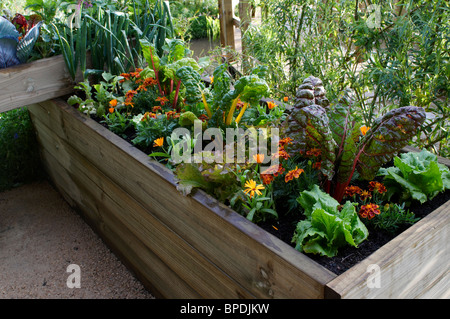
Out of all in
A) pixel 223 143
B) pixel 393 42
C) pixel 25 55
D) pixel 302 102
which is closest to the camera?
pixel 302 102

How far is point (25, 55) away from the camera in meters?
1.99

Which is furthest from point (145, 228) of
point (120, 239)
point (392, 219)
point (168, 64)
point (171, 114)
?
point (392, 219)

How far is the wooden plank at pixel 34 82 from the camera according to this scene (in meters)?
1.93

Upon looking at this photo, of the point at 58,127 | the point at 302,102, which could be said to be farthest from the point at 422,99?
the point at 58,127

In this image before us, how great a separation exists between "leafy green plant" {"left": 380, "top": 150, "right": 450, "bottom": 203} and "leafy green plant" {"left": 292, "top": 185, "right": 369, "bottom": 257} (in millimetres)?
226

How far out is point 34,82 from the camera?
2.01m

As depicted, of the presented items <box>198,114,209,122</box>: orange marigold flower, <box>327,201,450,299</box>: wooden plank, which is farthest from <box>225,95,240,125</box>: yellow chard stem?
<box>327,201,450,299</box>: wooden plank

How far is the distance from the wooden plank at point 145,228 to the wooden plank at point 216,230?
4 cm

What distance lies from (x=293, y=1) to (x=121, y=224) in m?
1.33

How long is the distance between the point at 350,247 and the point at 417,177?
32 centimetres
